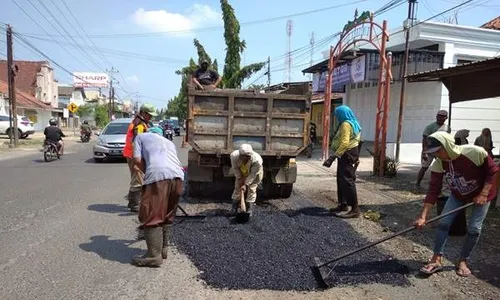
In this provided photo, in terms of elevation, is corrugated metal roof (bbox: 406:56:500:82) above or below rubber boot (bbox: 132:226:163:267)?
above

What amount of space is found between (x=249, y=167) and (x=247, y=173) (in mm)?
103

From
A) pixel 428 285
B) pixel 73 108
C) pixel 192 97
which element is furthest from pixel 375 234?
pixel 73 108

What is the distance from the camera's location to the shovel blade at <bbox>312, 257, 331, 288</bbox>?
4195mm

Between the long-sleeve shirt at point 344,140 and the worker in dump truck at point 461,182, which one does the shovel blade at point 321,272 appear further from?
the long-sleeve shirt at point 344,140

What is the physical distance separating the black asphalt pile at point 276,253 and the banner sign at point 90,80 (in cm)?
7452

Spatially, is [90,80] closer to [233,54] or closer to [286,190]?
[233,54]

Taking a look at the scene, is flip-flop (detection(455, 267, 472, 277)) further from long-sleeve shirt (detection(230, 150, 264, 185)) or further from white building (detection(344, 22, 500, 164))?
white building (detection(344, 22, 500, 164))

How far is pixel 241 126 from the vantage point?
24.3 ft

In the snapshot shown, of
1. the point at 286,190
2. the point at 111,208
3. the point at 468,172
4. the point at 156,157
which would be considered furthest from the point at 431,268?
the point at 111,208

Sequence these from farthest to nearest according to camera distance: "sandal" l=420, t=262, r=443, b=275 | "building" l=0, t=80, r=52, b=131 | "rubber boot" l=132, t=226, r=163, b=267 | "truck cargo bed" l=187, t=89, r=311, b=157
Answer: "building" l=0, t=80, r=52, b=131 < "truck cargo bed" l=187, t=89, r=311, b=157 < "rubber boot" l=132, t=226, r=163, b=267 < "sandal" l=420, t=262, r=443, b=275

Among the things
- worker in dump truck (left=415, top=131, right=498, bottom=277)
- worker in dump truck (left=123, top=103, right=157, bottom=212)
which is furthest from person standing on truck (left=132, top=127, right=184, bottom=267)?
worker in dump truck (left=415, top=131, right=498, bottom=277)

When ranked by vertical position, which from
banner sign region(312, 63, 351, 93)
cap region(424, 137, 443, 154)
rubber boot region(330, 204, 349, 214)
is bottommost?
rubber boot region(330, 204, 349, 214)

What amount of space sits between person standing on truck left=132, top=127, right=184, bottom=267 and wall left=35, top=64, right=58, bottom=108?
52.5m

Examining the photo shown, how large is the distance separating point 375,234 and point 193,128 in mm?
3314
